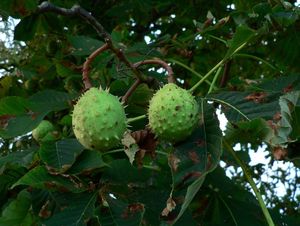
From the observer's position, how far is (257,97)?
145cm

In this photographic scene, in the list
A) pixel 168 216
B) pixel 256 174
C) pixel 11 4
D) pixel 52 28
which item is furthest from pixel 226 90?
pixel 256 174

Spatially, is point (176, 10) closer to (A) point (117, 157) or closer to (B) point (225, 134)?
(A) point (117, 157)

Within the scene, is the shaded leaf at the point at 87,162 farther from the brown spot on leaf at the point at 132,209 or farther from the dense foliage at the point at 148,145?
the brown spot on leaf at the point at 132,209

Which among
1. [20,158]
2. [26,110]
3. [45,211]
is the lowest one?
[45,211]

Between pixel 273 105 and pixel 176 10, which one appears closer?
pixel 273 105

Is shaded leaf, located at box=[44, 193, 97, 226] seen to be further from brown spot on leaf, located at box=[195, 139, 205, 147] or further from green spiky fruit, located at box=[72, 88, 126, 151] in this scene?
brown spot on leaf, located at box=[195, 139, 205, 147]

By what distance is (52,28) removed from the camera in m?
2.72

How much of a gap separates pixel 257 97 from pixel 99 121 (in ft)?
1.44

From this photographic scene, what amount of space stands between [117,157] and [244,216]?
0.45 metres

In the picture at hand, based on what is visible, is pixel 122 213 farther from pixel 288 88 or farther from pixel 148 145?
pixel 288 88

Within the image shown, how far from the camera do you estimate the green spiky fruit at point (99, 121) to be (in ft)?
4.28

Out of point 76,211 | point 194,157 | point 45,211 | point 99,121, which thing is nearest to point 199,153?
point 194,157

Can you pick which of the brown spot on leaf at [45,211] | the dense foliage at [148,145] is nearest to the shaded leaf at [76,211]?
the dense foliage at [148,145]

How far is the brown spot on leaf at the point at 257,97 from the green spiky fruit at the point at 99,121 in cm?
35
